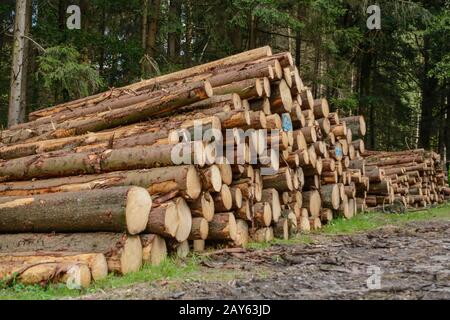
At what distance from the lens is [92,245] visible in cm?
562

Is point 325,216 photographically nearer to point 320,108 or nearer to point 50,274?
point 320,108

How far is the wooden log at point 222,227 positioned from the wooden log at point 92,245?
143 cm

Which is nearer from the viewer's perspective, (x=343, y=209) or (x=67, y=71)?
(x=343, y=209)

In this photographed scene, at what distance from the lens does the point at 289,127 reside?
29.5 ft

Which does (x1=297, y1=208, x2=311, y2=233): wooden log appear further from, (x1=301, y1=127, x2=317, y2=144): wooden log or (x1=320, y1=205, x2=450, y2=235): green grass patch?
(x1=301, y1=127, x2=317, y2=144): wooden log

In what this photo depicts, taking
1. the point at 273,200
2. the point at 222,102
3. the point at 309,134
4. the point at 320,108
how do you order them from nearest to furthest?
the point at 222,102 < the point at 273,200 < the point at 309,134 < the point at 320,108

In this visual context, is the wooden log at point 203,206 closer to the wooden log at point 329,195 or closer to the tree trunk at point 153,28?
the wooden log at point 329,195

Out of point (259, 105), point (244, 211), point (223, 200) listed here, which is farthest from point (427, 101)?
point (223, 200)

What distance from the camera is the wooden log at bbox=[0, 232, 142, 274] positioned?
17.7 feet

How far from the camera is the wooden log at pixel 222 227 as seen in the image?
6.85 metres

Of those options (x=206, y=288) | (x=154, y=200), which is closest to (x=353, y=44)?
(x=154, y=200)

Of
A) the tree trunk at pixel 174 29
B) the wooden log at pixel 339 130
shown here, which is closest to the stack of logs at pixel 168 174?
the wooden log at pixel 339 130

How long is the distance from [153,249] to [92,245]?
0.72 meters
